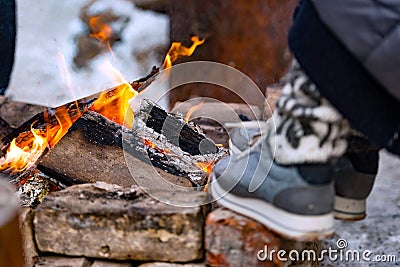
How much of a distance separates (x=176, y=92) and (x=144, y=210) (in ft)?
6.52

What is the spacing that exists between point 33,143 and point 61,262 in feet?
1.42

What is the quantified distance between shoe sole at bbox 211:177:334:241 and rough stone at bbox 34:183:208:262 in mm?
105

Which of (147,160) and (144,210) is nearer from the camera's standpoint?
(144,210)

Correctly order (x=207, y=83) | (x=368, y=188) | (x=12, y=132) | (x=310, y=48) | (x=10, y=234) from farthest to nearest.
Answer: (x=207, y=83) → (x=12, y=132) → (x=368, y=188) → (x=310, y=48) → (x=10, y=234)

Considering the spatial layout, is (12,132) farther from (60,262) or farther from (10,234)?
(10,234)

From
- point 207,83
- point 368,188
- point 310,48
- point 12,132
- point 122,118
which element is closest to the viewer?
point 310,48

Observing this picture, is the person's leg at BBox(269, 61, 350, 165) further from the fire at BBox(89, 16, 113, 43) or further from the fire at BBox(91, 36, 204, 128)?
the fire at BBox(89, 16, 113, 43)

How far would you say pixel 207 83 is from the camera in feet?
10.2

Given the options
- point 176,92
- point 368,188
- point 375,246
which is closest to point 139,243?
point 368,188

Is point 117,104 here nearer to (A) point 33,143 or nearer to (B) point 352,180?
(A) point 33,143

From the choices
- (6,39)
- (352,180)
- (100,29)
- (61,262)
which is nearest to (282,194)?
(352,180)

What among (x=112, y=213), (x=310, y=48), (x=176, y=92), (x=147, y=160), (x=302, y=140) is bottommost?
(x=176, y=92)

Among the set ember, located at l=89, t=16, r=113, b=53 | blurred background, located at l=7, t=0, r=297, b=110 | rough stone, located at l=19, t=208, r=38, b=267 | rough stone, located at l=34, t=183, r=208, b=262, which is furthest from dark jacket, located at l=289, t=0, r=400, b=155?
ember, located at l=89, t=16, r=113, b=53

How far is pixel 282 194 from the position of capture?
1028 millimetres
